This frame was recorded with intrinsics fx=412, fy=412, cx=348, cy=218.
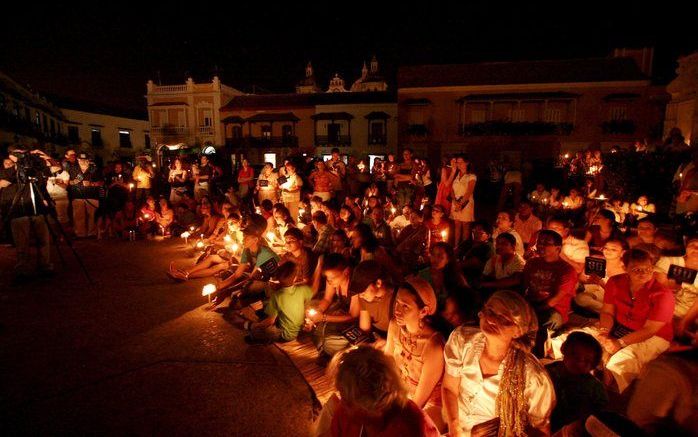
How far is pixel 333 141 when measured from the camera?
1305 inches

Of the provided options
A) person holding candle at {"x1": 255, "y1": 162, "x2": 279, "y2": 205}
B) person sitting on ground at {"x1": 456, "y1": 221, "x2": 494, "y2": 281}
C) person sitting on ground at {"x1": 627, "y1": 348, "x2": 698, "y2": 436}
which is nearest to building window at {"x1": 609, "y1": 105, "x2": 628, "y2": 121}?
person holding candle at {"x1": 255, "y1": 162, "x2": 279, "y2": 205}

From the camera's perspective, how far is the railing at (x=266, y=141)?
34.7 metres

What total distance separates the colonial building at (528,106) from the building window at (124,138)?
3314cm

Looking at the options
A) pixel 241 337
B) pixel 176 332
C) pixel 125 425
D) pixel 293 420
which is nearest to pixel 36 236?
pixel 176 332

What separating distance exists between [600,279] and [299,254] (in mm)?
3743

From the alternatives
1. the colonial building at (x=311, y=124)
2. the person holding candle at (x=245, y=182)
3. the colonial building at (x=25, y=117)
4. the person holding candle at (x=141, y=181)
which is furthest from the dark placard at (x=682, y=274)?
the colonial building at (x=311, y=124)

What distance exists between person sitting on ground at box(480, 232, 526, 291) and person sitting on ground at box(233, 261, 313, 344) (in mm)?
2231

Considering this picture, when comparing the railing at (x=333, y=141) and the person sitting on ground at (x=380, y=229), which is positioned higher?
the railing at (x=333, y=141)

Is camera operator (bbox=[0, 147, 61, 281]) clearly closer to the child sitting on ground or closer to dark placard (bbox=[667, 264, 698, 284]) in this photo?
the child sitting on ground

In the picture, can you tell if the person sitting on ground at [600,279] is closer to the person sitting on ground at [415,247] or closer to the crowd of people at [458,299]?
the crowd of people at [458,299]

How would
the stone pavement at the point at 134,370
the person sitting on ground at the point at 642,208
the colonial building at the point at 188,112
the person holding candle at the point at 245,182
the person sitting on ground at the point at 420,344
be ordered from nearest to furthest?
the person sitting on ground at the point at 420,344 → the stone pavement at the point at 134,370 → the person sitting on ground at the point at 642,208 → the person holding candle at the point at 245,182 → the colonial building at the point at 188,112

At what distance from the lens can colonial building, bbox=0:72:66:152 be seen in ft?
66.3

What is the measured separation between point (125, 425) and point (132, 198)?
8.73 meters

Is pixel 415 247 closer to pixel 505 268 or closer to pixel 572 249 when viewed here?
pixel 505 268
